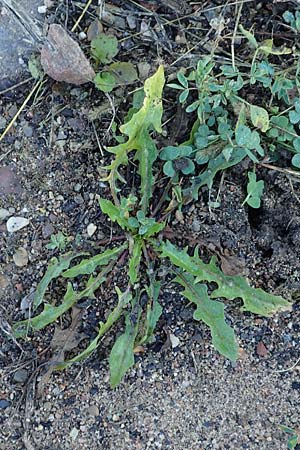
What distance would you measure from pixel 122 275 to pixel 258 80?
823mm

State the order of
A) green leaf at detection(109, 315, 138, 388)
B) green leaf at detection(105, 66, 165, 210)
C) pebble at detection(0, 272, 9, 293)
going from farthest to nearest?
pebble at detection(0, 272, 9, 293) → green leaf at detection(109, 315, 138, 388) → green leaf at detection(105, 66, 165, 210)

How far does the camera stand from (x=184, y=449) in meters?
2.56

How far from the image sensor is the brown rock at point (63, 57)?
2596 millimetres

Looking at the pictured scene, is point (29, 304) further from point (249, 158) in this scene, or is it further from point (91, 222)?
point (249, 158)

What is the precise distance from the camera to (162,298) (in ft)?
8.51

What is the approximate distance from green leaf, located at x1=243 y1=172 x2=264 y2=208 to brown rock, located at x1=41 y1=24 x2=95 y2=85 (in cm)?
68

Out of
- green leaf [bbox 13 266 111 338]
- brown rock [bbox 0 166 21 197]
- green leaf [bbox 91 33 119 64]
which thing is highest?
green leaf [bbox 91 33 119 64]

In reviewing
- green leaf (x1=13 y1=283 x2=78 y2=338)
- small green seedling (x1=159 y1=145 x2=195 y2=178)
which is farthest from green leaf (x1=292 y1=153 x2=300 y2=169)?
green leaf (x1=13 y1=283 x2=78 y2=338)

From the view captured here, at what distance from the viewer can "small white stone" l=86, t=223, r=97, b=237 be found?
8.63ft

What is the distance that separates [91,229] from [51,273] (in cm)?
21

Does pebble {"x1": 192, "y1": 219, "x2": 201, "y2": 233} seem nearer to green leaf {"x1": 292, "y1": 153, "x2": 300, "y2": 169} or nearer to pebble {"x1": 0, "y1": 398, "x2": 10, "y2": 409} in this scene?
green leaf {"x1": 292, "y1": 153, "x2": 300, "y2": 169}

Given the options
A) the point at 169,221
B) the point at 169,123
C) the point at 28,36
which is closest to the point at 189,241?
the point at 169,221

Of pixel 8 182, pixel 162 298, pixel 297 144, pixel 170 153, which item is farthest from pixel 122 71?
pixel 162 298

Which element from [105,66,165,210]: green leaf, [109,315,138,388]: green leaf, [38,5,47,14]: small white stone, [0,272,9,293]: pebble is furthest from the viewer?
[38,5,47,14]: small white stone
